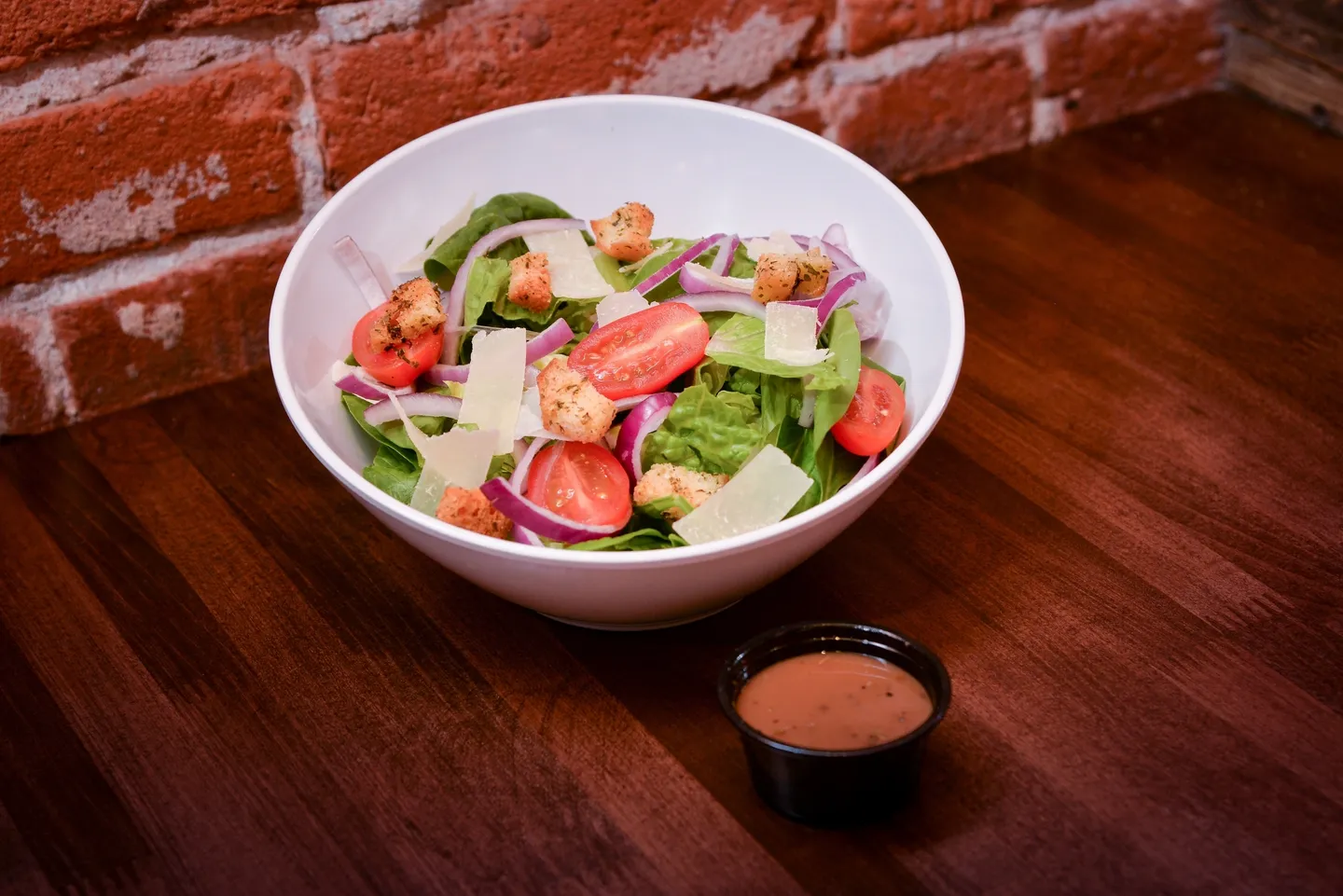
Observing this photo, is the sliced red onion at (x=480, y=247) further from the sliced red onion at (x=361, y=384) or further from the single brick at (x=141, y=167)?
the single brick at (x=141, y=167)

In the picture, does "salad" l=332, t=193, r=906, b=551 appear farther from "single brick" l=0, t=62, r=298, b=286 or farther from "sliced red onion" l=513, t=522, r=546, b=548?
"single brick" l=0, t=62, r=298, b=286

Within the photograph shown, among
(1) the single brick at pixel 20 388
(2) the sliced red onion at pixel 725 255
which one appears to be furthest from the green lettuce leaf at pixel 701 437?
(1) the single brick at pixel 20 388

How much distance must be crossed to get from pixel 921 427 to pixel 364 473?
0.53 meters

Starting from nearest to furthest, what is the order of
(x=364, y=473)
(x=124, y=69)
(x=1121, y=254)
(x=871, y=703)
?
(x=871, y=703), (x=364, y=473), (x=124, y=69), (x=1121, y=254)

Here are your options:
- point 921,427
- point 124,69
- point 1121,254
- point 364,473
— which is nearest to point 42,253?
point 124,69

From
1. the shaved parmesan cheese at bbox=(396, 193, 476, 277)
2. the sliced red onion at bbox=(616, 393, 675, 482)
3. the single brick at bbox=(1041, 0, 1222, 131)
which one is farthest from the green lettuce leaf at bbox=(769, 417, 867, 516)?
the single brick at bbox=(1041, 0, 1222, 131)

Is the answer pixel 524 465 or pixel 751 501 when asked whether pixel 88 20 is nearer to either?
pixel 524 465

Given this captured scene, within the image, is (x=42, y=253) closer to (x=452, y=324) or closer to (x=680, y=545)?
(x=452, y=324)

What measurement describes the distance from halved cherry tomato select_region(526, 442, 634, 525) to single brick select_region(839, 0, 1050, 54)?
0.92 metres

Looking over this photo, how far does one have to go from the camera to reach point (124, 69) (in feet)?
4.66

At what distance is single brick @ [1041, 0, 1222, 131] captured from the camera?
6.59ft

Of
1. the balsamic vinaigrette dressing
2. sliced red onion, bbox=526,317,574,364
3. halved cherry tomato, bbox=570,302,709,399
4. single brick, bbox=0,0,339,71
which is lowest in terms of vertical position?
the balsamic vinaigrette dressing

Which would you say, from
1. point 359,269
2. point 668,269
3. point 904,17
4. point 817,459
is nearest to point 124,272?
point 359,269

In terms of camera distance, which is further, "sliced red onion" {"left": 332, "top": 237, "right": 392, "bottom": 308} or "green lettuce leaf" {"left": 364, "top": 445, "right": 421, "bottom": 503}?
"sliced red onion" {"left": 332, "top": 237, "right": 392, "bottom": 308}
